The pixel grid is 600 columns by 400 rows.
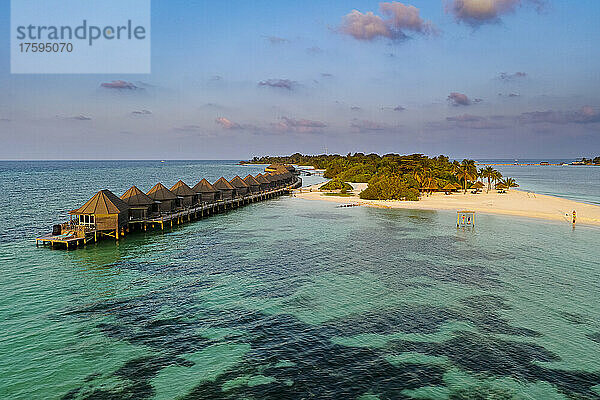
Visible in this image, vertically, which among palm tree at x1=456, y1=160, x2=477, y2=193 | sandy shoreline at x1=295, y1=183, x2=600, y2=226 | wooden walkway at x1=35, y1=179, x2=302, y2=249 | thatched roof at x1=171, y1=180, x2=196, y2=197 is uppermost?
palm tree at x1=456, y1=160, x2=477, y2=193

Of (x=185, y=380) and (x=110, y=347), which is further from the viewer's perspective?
(x=110, y=347)

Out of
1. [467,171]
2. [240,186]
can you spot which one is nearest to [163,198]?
[240,186]

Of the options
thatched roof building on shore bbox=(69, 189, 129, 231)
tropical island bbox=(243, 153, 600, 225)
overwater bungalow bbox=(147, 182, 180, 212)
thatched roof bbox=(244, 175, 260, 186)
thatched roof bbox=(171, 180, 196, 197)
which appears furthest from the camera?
thatched roof bbox=(244, 175, 260, 186)

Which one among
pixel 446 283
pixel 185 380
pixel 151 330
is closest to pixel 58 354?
pixel 151 330

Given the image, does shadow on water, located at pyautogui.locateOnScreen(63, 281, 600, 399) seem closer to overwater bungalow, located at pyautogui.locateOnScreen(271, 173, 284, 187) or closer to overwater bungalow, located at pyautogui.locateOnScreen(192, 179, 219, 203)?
overwater bungalow, located at pyautogui.locateOnScreen(192, 179, 219, 203)

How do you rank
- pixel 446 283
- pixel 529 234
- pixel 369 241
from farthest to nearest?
pixel 529 234, pixel 369 241, pixel 446 283

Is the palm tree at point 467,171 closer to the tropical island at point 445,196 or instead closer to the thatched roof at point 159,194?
the tropical island at point 445,196

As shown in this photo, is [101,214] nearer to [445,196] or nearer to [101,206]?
[101,206]

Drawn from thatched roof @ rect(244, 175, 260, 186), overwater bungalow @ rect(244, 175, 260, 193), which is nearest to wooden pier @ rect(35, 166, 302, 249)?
overwater bungalow @ rect(244, 175, 260, 193)

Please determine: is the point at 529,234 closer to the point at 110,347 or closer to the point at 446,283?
the point at 446,283
